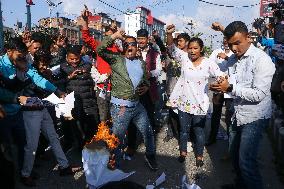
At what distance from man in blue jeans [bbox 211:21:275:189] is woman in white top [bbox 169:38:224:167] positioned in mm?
1451

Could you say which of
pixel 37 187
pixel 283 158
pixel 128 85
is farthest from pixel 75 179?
pixel 283 158

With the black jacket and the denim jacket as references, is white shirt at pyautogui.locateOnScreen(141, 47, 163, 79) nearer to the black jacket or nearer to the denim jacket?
the black jacket

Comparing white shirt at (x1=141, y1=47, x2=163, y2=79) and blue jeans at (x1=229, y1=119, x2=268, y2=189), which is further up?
white shirt at (x1=141, y1=47, x2=163, y2=79)

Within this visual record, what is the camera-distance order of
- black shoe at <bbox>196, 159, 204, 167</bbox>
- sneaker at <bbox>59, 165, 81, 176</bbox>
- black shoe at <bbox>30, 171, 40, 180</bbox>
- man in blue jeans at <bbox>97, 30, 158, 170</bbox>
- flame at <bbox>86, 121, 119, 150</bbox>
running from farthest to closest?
black shoe at <bbox>196, 159, 204, 167</bbox> < sneaker at <bbox>59, 165, 81, 176</bbox> < black shoe at <bbox>30, 171, 40, 180</bbox> < man in blue jeans at <bbox>97, 30, 158, 170</bbox> < flame at <bbox>86, 121, 119, 150</bbox>

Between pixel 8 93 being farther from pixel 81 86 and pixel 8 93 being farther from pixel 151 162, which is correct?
pixel 151 162

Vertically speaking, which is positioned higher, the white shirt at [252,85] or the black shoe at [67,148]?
the white shirt at [252,85]

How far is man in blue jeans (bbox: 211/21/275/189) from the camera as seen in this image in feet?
11.6

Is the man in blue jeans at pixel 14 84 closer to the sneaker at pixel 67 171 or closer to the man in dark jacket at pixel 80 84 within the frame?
the sneaker at pixel 67 171

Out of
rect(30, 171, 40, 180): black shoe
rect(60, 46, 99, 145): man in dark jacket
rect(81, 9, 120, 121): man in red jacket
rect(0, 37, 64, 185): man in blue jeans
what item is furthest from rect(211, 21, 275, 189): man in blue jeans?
rect(30, 171, 40, 180): black shoe

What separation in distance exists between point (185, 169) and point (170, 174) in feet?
1.19

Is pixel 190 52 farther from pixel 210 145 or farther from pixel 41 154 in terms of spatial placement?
pixel 41 154

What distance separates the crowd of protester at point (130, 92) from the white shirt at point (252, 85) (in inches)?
0.4

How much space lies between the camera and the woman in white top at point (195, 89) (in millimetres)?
5340

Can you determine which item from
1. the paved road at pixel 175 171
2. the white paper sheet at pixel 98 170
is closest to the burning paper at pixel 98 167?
the white paper sheet at pixel 98 170
